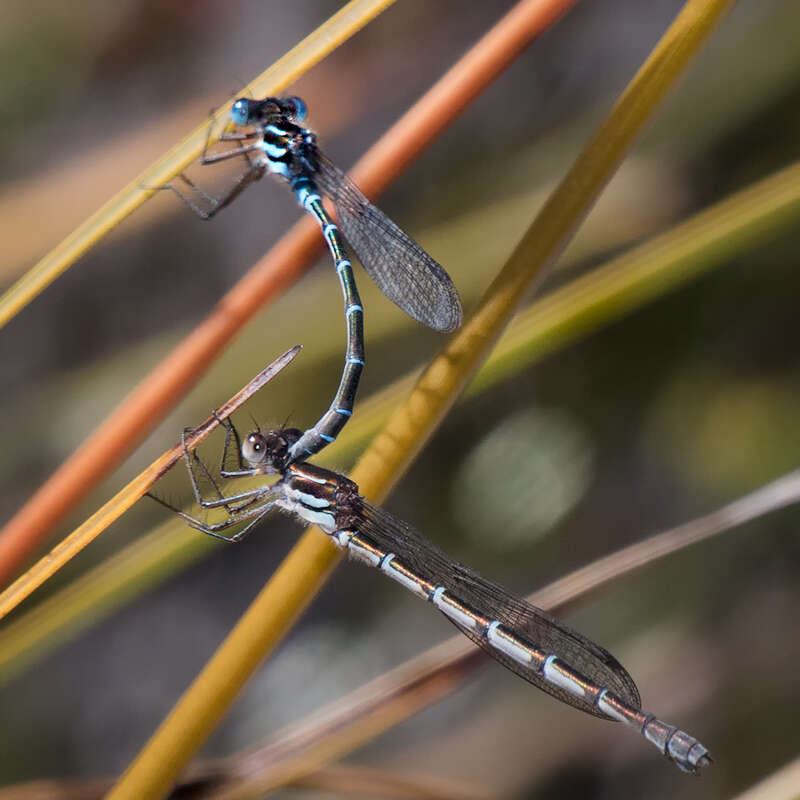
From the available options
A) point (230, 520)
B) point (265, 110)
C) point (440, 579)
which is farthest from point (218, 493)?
point (265, 110)

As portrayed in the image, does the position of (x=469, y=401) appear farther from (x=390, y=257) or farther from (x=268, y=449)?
(x=268, y=449)

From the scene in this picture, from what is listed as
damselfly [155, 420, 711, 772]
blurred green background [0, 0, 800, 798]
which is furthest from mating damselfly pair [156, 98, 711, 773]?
blurred green background [0, 0, 800, 798]

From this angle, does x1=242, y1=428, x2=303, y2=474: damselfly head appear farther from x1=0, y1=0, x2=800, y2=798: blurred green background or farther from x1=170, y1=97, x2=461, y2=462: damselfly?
x1=0, y1=0, x2=800, y2=798: blurred green background

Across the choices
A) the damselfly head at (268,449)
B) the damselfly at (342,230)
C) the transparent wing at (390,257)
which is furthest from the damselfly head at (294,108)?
the damselfly head at (268,449)

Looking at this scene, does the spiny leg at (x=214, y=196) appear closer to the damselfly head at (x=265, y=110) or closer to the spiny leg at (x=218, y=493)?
the damselfly head at (x=265, y=110)

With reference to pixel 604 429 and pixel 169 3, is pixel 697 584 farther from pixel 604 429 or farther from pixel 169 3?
pixel 169 3

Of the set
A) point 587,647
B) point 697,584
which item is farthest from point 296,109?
point 697,584
